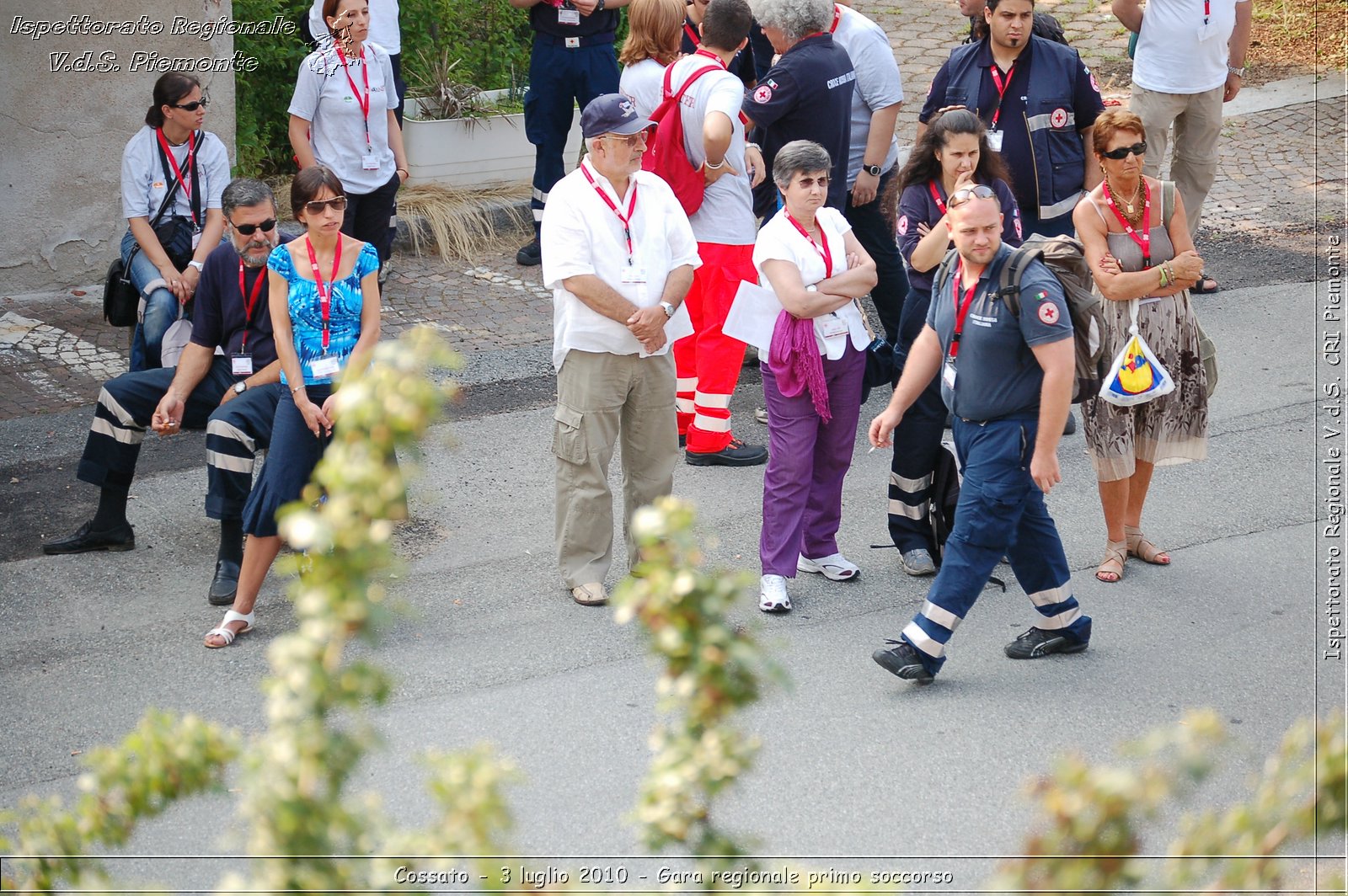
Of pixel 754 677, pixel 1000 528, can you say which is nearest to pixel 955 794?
pixel 1000 528

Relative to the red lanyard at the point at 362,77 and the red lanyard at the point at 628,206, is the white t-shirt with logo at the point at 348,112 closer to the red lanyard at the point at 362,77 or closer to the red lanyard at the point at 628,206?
the red lanyard at the point at 362,77

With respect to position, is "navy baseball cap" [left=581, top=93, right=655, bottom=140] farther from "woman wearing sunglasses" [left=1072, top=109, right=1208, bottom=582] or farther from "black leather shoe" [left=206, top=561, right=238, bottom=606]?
"black leather shoe" [left=206, top=561, right=238, bottom=606]

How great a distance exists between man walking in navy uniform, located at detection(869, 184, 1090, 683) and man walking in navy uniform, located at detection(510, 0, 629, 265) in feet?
15.8

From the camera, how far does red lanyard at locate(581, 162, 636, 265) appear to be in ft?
17.3

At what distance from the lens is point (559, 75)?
9.19 m

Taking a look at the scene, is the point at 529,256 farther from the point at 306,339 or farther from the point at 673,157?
the point at 306,339

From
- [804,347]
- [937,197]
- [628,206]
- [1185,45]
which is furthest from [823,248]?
[1185,45]

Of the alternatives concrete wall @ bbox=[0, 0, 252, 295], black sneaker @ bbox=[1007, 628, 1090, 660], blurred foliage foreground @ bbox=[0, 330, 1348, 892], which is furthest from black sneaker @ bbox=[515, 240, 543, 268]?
blurred foliage foreground @ bbox=[0, 330, 1348, 892]

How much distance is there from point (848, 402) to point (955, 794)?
1.78 metres

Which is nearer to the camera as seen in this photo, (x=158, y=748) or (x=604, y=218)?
(x=158, y=748)

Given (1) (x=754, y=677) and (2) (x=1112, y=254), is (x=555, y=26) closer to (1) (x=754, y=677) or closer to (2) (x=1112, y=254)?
(2) (x=1112, y=254)

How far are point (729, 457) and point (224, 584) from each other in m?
2.49

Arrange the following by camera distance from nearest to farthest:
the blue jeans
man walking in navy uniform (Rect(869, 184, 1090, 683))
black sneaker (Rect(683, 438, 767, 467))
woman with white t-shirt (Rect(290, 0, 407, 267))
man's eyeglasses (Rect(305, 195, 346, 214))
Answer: man walking in navy uniform (Rect(869, 184, 1090, 683)) < man's eyeglasses (Rect(305, 195, 346, 214)) < the blue jeans < black sneaker (Rect(683, 438, 767, 467)) < woman with white t-shirt (Rect(290, 0, 407, 267))

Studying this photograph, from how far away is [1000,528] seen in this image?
15.5 ft
